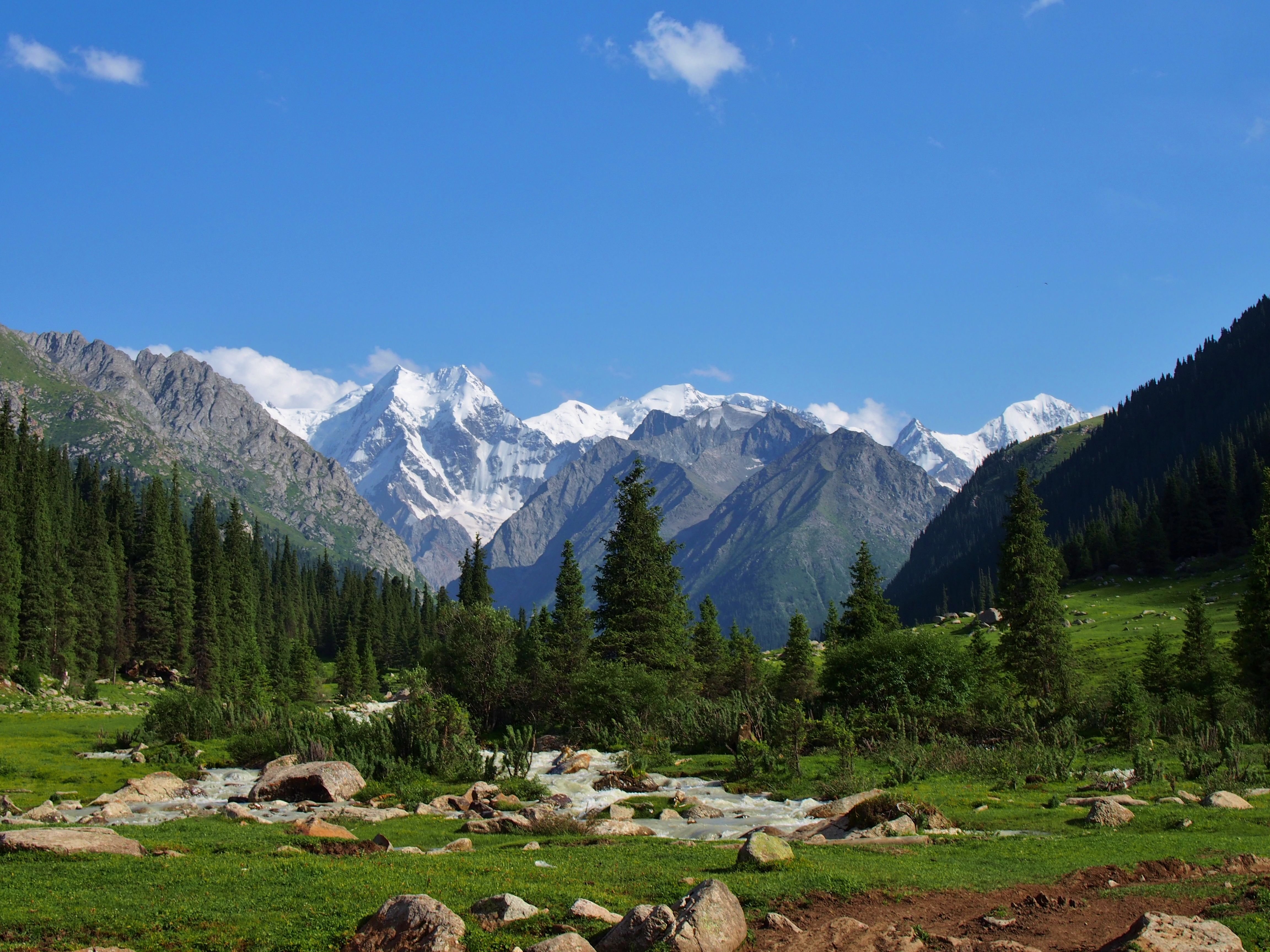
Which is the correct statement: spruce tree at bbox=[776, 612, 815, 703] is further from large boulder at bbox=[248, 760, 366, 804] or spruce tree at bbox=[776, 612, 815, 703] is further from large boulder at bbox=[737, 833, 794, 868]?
large boulder at bbox=[737, 833, 794, 868]

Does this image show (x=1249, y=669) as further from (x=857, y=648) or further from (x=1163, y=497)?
(x=1163, y=497)

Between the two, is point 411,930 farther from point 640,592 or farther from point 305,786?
point 640,592

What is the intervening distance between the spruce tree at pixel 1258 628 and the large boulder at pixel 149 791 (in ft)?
159

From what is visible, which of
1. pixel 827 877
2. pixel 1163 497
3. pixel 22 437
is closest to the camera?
pixel 827 877

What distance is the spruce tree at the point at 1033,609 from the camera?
50.9m

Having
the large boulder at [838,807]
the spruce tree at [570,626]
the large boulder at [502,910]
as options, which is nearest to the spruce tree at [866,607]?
the spruce tree at [570,626]

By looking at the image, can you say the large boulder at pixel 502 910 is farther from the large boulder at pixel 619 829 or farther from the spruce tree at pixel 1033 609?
the spruce tree at pixel 1033 609

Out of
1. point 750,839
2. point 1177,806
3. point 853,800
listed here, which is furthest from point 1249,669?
point 750,839

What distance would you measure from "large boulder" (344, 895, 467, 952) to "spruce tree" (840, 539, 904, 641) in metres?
53.7

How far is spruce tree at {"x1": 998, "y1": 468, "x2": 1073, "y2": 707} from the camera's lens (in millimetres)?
50875

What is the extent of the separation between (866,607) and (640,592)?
19.1 m

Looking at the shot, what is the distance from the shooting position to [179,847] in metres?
→ 18.8

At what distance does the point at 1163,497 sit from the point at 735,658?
118234mm

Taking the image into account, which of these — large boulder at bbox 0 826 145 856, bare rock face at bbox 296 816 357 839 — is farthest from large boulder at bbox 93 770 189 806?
large boulder at bbox 0 826 145 856
